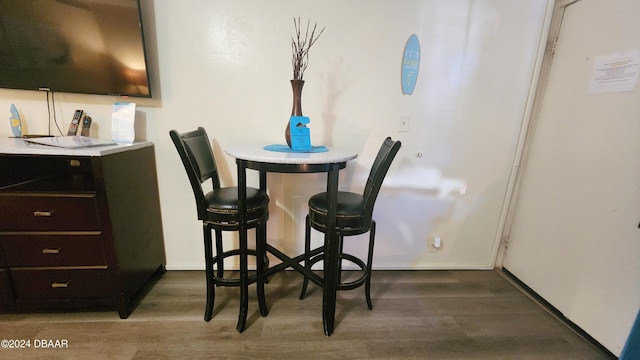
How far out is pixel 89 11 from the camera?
1308 millimetres

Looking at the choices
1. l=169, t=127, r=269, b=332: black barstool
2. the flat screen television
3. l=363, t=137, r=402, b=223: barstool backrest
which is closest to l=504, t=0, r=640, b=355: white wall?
l=363, t=137, r=402, b=223: barstool backrest

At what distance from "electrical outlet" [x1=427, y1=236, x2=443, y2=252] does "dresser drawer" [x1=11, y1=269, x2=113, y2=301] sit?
2.12 meters

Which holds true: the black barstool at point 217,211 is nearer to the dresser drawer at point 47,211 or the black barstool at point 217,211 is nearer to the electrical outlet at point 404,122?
the dresser drawer at point 47,211

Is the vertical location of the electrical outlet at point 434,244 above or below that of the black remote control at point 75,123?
below

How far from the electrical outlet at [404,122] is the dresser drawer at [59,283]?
77.5 inches

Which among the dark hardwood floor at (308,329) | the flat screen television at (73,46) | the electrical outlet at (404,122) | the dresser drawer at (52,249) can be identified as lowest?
the dark hardwood floor at (308,329)

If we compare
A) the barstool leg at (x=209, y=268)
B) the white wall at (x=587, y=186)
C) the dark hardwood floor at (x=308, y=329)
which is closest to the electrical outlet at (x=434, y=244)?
the dark hardwood floor at (x=308, y=329)

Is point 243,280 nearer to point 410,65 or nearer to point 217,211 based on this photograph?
point 217,211

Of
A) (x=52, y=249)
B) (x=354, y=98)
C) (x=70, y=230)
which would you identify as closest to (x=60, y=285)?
(x=52, y=249)

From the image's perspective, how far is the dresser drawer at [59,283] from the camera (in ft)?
4.18

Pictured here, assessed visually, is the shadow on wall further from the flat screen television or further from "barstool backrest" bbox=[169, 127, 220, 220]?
the flat screen television

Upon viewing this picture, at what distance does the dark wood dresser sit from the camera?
46.6 inches

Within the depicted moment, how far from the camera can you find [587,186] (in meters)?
1.40

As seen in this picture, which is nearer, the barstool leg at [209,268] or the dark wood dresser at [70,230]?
the dark wood dresser at [70,230]
